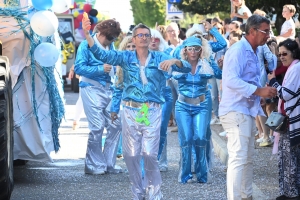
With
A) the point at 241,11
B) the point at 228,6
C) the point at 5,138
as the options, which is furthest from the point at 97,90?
the point at 228,6

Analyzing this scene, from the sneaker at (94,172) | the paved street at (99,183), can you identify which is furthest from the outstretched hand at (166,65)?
the sneaker at (94,172)

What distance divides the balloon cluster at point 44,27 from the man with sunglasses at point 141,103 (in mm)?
1113

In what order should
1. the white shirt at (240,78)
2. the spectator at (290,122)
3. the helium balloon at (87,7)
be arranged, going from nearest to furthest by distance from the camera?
the white shirt at (240,78) < the spectator at (290,122) < the helium balloon at (87,7)

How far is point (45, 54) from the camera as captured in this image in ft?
30.4

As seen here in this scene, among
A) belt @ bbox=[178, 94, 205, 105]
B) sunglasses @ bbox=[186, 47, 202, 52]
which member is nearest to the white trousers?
belt @ bbox=[178, 94, 205, 105]

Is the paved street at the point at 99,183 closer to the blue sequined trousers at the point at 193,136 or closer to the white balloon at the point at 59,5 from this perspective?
the blue sequined trousers at the point at 193,136

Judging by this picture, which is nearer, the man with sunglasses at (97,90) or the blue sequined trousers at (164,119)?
the man with sunglasses at (97,90)

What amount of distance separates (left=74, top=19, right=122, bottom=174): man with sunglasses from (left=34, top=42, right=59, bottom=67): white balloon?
0.99m

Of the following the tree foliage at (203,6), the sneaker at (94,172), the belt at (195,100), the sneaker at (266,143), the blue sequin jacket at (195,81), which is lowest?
the tree foliage at (203,6)

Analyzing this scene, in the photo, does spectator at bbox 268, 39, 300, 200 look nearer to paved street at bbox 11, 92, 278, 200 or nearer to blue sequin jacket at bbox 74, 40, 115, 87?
paved street at bbox 11, 92, 278, 200

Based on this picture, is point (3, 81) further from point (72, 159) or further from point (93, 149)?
point (72, 159)

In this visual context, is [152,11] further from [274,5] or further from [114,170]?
[114,170]

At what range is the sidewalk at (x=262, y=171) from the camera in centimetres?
892

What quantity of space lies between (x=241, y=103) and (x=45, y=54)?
2.60 metres
